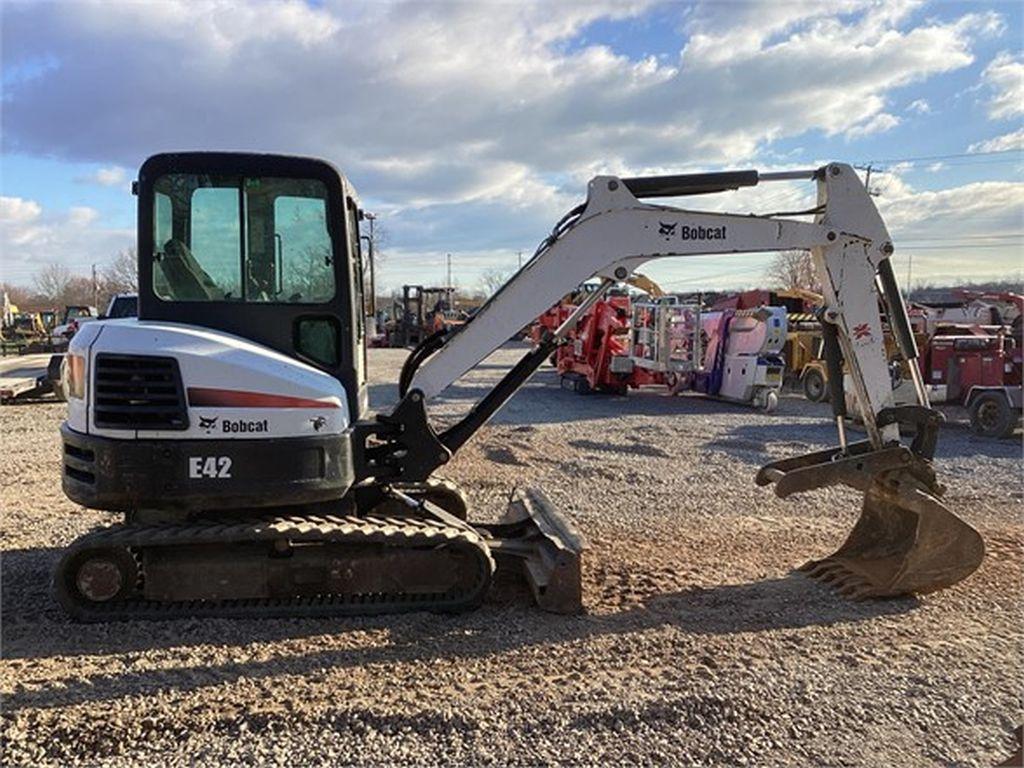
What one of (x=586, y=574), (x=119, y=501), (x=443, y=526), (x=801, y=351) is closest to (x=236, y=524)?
(x=119, y=501)

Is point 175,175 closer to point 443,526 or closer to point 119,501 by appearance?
point 119,501

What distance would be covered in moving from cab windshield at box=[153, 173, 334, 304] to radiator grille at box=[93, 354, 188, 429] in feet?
1.83

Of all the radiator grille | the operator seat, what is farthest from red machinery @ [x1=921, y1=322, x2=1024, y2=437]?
the radiator grille

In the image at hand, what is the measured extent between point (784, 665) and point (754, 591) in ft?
3.92

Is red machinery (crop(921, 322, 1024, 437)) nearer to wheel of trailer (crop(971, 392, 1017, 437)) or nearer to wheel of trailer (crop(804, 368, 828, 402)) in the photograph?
wheel of trailer (crop(971, 392, 1017, 437))

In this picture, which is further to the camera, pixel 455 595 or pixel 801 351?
pixel 801 351

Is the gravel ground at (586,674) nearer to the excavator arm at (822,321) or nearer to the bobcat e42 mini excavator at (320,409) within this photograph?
the bobcat e42 mini excavator at (320,409)

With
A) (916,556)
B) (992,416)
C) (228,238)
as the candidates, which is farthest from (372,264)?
(992,416)

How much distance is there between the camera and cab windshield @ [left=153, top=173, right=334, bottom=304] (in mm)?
4637

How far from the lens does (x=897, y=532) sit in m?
5.56

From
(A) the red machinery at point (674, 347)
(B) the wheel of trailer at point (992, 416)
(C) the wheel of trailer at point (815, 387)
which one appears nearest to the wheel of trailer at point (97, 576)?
(A) the red machinery at point (674, 347)

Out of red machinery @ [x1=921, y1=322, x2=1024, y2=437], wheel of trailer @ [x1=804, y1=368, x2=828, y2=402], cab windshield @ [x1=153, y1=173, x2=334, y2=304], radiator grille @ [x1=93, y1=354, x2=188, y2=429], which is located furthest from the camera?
wheel of trailer @ [x1=804, y1=368, x2=828, y2=402]

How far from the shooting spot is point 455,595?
15.8 feet

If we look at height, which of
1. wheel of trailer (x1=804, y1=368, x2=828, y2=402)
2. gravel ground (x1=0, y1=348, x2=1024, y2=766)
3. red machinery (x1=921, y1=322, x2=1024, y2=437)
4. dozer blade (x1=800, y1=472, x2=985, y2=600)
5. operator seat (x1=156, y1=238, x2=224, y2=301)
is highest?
operator seat (x1=156, y1=238, x2=224, y2=301)
